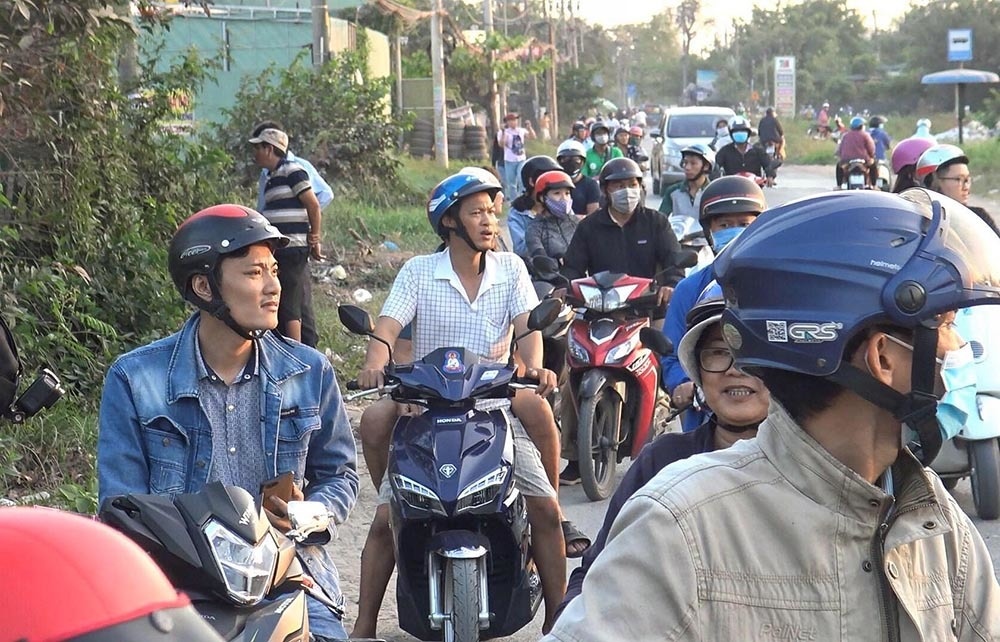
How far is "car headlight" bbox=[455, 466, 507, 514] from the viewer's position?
495cm

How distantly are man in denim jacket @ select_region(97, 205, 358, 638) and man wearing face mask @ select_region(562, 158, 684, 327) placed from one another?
4.80 meters

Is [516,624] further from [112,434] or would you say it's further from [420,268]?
[112,434]

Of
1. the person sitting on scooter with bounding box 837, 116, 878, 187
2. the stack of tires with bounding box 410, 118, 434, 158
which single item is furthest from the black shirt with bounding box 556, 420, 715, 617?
the stack of tires with bounding box 410, 118, 434, 158

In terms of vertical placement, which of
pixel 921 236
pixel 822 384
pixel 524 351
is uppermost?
pixel 921 236

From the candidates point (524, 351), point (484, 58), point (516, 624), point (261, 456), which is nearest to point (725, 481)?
point (261, 456)

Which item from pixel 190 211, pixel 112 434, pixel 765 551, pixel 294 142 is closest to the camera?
pixel 765 551

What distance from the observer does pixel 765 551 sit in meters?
1.96

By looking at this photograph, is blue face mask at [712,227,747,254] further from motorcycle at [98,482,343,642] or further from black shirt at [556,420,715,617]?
motorcycle at [98,482,343,642]

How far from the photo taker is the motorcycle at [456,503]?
4980 millimetres

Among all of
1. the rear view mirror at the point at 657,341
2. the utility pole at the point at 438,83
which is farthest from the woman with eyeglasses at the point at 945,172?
the utility pole at the point at 438,83

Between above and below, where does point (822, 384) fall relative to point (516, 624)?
above

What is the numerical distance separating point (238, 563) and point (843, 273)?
4.98 feet

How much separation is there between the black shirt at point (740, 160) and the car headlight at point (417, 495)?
1336 centimetres

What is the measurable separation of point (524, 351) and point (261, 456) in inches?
83.7
